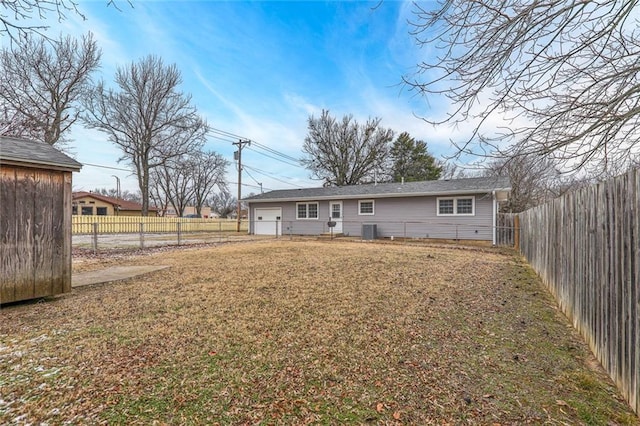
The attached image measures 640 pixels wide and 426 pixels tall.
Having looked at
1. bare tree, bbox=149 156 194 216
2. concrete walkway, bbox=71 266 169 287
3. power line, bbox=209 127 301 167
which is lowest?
concrete walkway, bbox=71 266 169 287

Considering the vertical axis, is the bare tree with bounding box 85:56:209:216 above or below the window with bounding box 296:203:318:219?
above

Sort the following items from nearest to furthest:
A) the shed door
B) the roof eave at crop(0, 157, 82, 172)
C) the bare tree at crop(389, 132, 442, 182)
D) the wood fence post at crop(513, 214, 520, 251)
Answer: the roof eave at crop(0, 157, 82, 172), the wood fence post at crop(513, 214, 520, 251), the shed door, the bare tree at crop(389, 132, 442, 182)

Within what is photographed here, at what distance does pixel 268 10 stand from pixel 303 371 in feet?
28.8

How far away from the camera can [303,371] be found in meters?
2.61

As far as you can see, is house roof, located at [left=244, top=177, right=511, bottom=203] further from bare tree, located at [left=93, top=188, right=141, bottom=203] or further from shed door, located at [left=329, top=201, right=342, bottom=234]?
bare tree, located at [left=93, top=188, right=141, bottom=203]

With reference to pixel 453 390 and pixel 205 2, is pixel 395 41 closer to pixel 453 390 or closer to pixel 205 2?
pixel 453 390

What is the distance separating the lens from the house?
44.5 ft

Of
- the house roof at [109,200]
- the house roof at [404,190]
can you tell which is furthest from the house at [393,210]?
the house roof at [109,200]

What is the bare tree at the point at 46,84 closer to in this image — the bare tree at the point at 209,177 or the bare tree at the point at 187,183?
the bare tree at the point at 187,183

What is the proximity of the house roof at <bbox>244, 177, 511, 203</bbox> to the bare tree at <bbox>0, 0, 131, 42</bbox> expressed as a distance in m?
12.0

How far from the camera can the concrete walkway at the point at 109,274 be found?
593cm

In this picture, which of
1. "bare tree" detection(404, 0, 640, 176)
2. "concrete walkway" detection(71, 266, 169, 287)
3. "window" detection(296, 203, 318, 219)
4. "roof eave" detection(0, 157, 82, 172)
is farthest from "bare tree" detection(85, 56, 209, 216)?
"bare tree" detection(404, 0, 640, 176)

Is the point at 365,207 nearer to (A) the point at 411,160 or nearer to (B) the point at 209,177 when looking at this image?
(A) the point at 411,160

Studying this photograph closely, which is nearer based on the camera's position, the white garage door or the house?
the house
